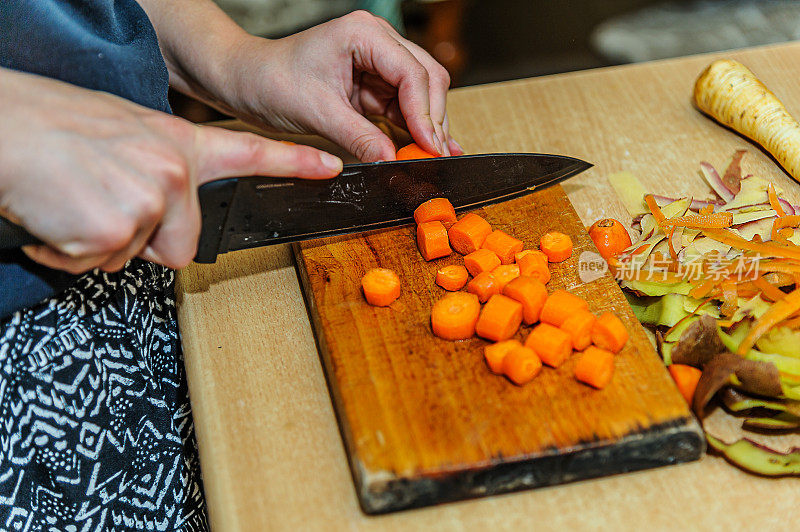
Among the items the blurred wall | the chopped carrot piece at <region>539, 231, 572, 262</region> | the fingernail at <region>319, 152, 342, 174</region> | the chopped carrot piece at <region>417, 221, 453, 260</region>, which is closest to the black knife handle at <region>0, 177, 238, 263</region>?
the fingernail at <region>319, 152, 342, 174</region>

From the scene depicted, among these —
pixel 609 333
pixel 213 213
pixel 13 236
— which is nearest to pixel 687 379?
pixel 609 333

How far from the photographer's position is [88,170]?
964 mm

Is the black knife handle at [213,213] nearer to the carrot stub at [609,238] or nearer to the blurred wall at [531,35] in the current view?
the carrot stub at [609,238]

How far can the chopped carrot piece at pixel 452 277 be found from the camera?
1.35 meters

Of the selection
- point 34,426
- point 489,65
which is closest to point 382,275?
point 34,426

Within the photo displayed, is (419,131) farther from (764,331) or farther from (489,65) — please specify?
(489,65)

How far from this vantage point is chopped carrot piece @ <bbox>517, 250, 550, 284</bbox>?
1345 mm

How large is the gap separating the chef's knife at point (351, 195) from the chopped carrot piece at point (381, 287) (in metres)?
0.16

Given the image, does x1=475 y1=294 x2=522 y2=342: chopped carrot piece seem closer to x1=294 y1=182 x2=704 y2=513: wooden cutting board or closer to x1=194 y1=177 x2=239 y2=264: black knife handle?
x1=294 y1=182 x2=704 y2=513: wooden cutting board

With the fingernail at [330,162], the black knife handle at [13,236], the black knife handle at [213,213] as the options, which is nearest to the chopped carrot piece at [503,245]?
the fingernail at [330,162]

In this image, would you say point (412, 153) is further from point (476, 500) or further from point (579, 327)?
point (476, 500)

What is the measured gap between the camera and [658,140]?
5.97ft

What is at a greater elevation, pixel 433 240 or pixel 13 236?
pixel 13 236

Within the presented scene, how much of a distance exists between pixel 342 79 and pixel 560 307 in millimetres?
721
